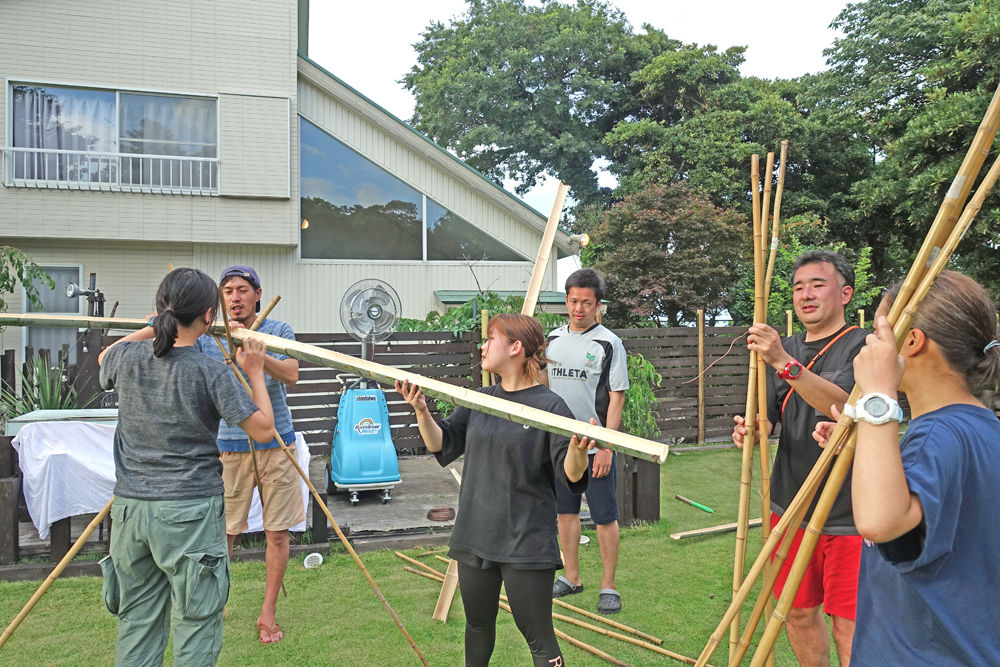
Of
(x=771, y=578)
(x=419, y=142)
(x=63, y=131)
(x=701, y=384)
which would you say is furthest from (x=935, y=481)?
(x=63, y=131)

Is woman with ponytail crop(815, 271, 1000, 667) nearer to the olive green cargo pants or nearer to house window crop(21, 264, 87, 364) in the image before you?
the olive green cargo pants

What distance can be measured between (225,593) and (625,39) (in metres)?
24.0

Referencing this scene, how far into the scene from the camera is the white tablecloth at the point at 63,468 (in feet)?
13.6

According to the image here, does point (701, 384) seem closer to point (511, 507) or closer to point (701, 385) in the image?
point (701, 385)

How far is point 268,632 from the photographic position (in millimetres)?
3227

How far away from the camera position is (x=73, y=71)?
962 cm

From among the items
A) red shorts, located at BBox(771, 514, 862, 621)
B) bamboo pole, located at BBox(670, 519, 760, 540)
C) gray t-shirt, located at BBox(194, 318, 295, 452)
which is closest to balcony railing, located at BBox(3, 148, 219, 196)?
gray t-shirt, located at BBox(194, 318, 295, 452)

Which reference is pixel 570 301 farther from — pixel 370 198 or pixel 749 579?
pixel 370 198

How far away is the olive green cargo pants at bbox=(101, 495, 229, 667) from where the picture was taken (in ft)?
7.18

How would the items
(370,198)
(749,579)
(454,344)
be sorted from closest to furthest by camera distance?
(749,579), (454,344), (370,198)

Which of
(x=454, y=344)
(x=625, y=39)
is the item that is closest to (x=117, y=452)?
(x=454, y=344)

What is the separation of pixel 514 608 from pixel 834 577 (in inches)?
45.5

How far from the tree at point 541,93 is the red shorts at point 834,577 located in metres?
20.9

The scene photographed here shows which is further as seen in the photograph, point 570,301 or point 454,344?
point 454,344
